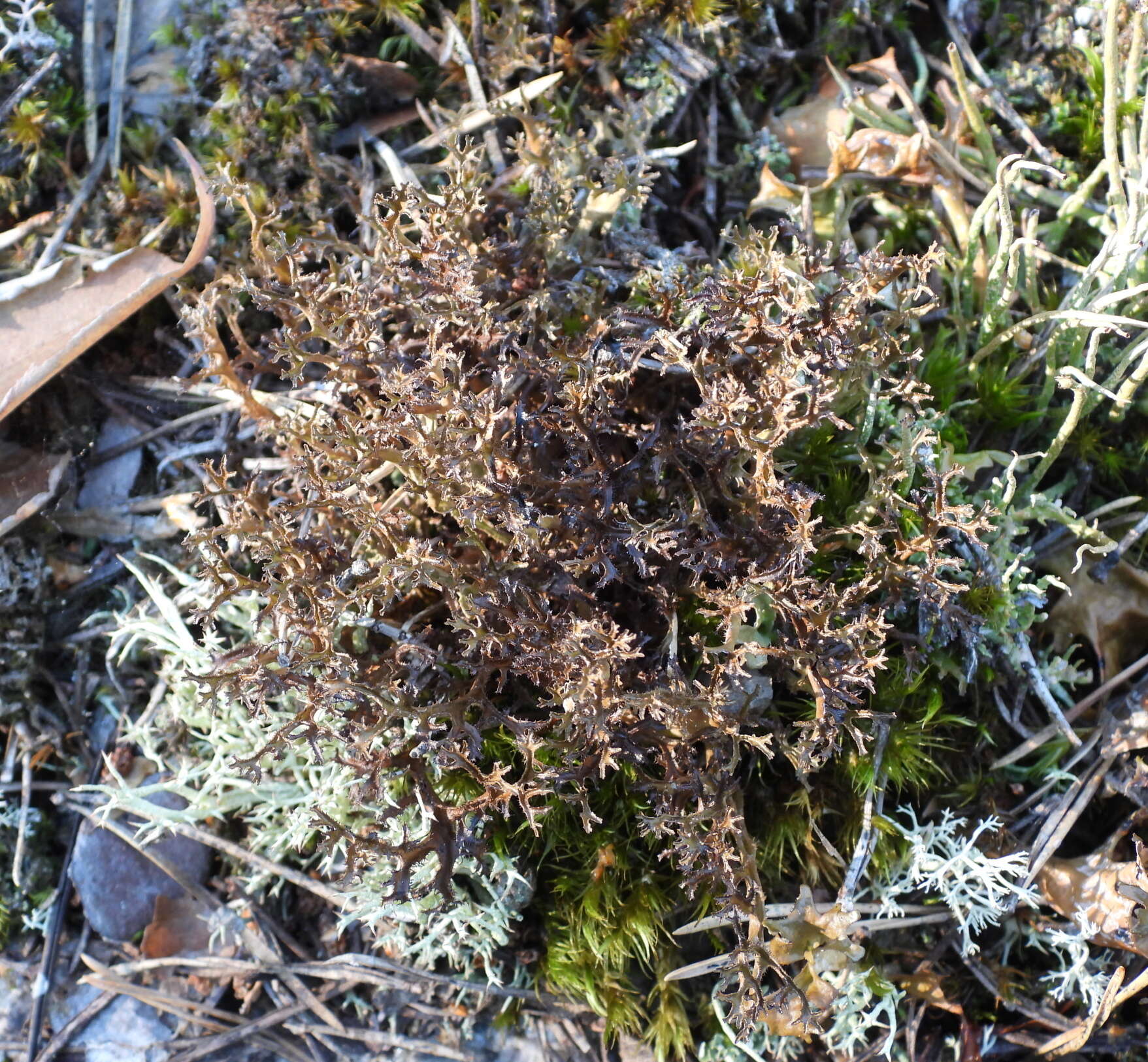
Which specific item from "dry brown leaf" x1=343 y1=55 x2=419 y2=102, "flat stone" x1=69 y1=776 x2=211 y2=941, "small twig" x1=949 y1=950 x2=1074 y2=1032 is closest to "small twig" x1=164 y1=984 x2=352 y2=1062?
"flat stone" x1=69 y1=776 x2=211 y2=941

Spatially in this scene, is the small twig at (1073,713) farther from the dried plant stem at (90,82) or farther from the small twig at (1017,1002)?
the dried plant stem at (90,82)

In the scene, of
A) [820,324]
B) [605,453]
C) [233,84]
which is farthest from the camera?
[233,84]

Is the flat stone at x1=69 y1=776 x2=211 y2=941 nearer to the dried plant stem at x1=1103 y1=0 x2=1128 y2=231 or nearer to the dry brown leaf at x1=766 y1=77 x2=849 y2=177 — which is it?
the dry brown leaf at x1=766 y1=77 x2=849 y2=177

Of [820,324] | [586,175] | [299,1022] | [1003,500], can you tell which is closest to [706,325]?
[820,324]

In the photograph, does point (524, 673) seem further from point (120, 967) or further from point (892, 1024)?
point (120, 967)

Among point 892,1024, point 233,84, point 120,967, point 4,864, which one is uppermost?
point 233,84

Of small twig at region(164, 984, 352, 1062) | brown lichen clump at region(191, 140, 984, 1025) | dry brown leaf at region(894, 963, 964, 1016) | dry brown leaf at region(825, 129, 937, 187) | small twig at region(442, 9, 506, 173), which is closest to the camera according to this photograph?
brown lichen clump at region(191, 140, 984, 1025)

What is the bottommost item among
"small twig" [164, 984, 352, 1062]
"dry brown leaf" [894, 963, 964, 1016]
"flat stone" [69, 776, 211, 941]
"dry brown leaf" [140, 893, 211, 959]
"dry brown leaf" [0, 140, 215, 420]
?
"dry brown leaf" [894, 963, 964, 1016]

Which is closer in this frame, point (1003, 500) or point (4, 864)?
point (1003, 500)
